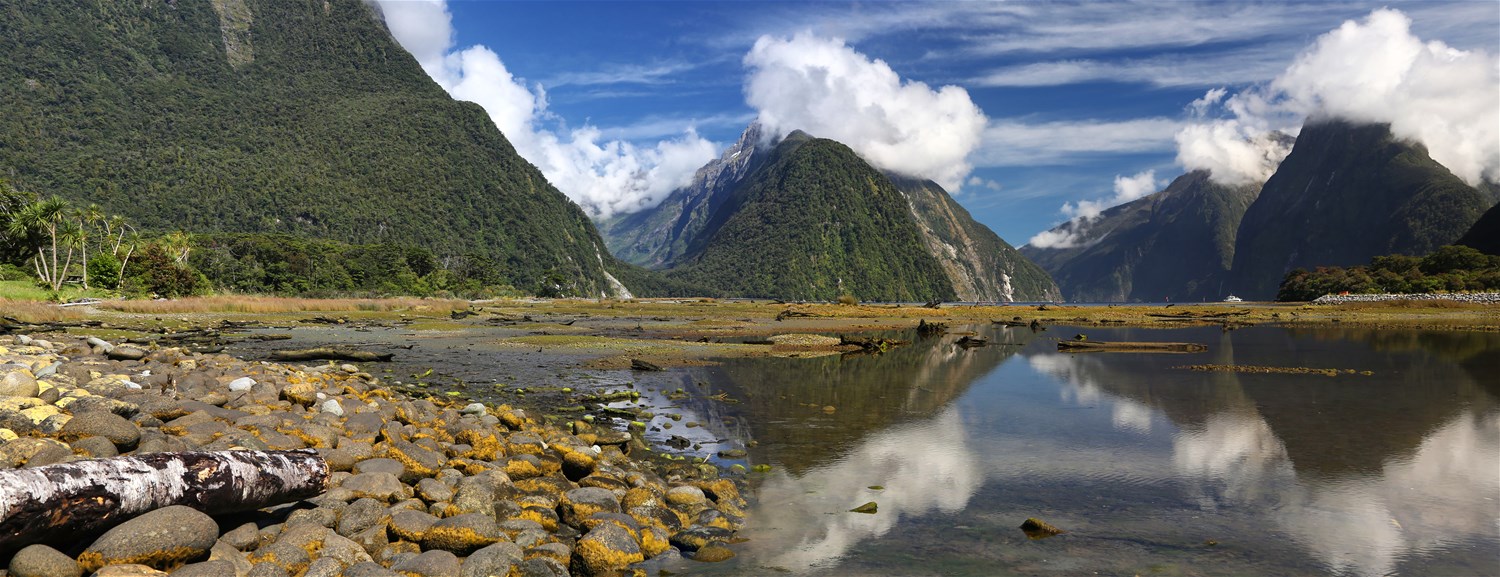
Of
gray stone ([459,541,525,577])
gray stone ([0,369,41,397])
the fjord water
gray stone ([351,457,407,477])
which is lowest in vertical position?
the fjord water

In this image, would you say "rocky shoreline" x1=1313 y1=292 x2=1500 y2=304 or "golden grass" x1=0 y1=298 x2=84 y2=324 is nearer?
Result: "golden grass" x1=0 y1=298 x2=84 y2=324

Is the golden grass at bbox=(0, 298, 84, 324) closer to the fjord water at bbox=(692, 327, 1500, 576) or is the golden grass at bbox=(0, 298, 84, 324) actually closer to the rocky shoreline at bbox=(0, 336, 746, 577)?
the rocky shoreline at bbox=(0, 336, 746, 577)

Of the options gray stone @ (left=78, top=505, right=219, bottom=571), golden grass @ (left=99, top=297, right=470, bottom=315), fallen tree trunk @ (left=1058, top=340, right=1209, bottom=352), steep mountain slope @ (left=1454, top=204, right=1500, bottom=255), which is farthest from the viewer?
steep mountain slope @ (left=1454, top=204, right=1500, bottom=255)

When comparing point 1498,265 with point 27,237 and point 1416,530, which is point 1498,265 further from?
point 27,237

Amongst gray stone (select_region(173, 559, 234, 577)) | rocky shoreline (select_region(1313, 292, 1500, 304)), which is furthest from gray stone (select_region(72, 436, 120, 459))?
rocky shoreline (select_region(1313, 292, 1500, 304))

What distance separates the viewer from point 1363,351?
1549 inches

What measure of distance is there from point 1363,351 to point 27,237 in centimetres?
11993

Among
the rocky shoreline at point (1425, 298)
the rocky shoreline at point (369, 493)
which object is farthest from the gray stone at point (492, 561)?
the rocky shoreline at point (1425, 298)

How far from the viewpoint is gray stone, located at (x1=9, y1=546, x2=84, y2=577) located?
232 inches

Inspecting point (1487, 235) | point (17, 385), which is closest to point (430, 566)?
point (17, 385)

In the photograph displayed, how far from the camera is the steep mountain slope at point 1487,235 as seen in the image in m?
160

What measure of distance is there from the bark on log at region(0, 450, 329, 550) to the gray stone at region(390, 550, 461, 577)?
2012mm

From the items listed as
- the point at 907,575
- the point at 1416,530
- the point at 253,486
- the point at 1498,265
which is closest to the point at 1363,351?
the point at 1416,530

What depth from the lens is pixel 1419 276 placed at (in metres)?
116
